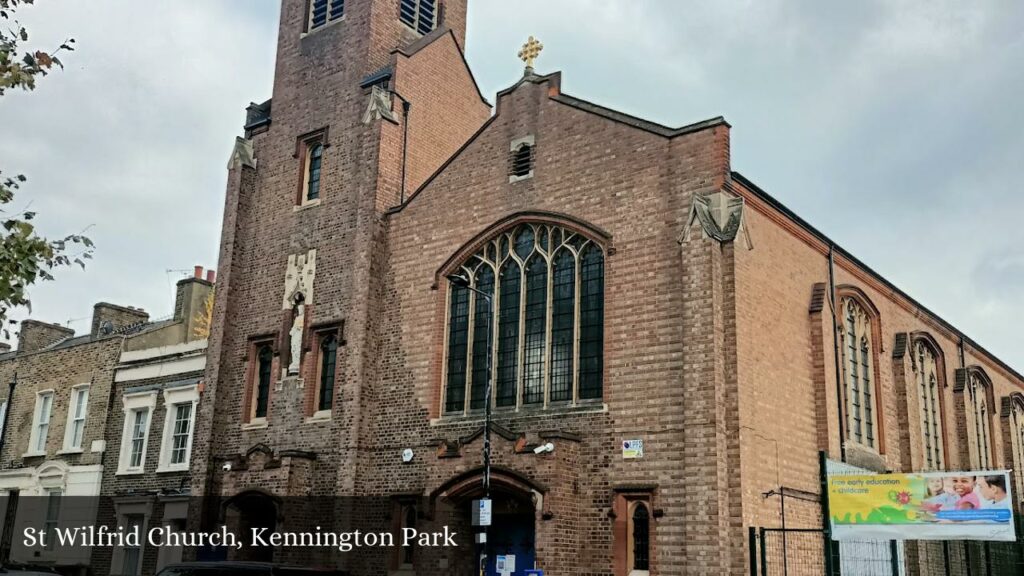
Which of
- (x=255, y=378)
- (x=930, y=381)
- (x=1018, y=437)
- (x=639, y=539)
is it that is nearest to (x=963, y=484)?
(x=639, y=539)

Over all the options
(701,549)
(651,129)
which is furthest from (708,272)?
(701,549)

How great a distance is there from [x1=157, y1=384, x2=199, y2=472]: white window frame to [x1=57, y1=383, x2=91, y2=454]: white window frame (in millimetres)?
4107

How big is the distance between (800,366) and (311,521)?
11.6 metres

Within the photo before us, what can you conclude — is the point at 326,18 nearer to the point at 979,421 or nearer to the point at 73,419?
the point at 73,419

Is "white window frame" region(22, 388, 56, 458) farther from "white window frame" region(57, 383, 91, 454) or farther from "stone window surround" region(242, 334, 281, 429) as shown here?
"stone window surround" region(242, 334, 281, 429)

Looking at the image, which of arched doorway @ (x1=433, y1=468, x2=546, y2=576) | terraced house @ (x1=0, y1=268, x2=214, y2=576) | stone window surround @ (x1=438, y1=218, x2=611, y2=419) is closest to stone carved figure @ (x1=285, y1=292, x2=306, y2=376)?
stone window surround @ (x1=438, y1=218, x2=611, y2=419)

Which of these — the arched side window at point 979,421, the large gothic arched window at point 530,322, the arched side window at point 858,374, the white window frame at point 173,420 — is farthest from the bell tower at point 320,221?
the arched side window at point 979,421

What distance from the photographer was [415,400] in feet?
76.1

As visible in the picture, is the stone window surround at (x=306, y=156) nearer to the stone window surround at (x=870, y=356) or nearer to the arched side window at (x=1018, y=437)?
the stone window surround at (x=870, y=356)

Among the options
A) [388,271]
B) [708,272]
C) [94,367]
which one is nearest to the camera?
[708,272]

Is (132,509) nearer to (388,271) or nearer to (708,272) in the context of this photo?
(388,271)

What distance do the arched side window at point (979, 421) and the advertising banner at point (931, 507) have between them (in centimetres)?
1513

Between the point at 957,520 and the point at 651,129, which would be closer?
the point at 957,520

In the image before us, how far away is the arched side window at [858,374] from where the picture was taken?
23891mm
